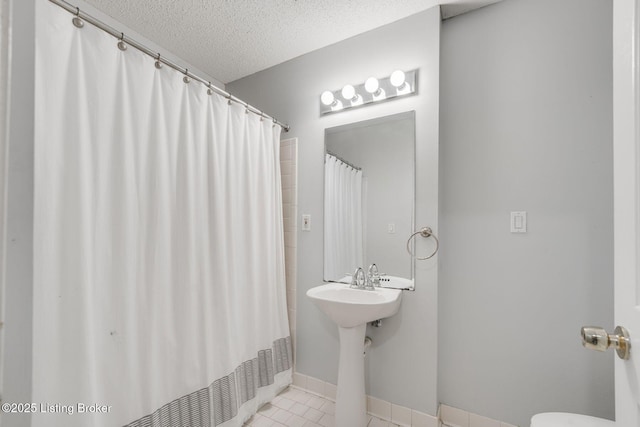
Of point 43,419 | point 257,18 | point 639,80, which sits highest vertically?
point 257,18

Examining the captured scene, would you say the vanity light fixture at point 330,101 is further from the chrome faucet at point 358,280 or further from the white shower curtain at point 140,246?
the chrome faucet at point 358,280

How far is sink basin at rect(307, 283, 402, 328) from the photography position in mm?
1415

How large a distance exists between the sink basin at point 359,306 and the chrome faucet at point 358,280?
0.17ft

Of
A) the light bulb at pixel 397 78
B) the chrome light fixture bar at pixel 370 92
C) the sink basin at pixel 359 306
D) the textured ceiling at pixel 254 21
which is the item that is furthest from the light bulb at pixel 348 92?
the sink basin at pixel 359 306

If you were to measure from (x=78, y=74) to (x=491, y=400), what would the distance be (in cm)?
243

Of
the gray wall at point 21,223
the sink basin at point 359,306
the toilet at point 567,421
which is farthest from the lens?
the sink basin at point 359,306

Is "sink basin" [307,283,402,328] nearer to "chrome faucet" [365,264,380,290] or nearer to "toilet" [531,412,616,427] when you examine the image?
"chrome faucet" [365,264,380,290]

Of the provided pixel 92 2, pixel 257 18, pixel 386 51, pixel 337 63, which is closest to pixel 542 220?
pixel 386 51

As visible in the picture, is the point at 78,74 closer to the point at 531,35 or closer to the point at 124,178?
the point at 124,178

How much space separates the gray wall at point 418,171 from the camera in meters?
1.57

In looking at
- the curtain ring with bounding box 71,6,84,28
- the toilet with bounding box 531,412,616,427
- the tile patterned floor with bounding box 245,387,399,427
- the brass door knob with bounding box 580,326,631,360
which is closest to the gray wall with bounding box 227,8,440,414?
the tile patterned floor with bounding box 245,387,399,427

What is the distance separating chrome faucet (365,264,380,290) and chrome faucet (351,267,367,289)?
0.03 metres

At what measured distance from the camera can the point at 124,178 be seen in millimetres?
1146

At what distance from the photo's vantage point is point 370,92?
1.71 meters
